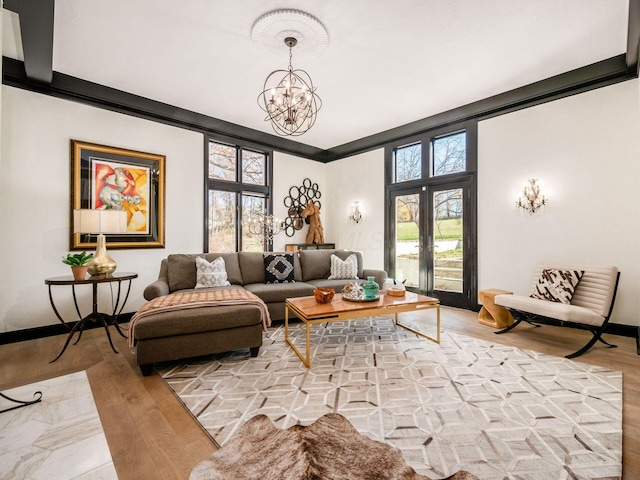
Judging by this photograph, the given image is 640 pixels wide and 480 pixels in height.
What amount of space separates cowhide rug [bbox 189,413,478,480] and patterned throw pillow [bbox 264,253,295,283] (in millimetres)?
2568

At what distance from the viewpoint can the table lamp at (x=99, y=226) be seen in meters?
2.99

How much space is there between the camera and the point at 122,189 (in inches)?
163

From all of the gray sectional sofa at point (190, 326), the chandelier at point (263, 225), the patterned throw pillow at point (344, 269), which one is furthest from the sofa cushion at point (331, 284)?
the chandelier at point (263, 225)

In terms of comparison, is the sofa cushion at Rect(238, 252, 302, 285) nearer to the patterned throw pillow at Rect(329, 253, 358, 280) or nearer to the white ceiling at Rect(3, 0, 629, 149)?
the patterned throw pillow at Rect(329, 253, 358, 280)

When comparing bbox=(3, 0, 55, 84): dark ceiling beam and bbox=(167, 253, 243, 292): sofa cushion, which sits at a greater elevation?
bbox=(3, 0, 55, 84): dark ceiling beam

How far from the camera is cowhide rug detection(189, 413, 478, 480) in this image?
55.4 inches

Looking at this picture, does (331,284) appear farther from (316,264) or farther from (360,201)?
(360,201)

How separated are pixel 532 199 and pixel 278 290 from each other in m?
3.60

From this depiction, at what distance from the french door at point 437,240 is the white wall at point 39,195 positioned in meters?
4.31

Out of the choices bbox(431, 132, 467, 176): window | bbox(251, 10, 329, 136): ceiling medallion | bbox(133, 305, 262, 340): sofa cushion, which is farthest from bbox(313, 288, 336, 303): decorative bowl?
bbox(431, 132, 467, 176): window

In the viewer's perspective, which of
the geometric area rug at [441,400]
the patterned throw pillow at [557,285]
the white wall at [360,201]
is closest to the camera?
the geometric area rug at [441,400]

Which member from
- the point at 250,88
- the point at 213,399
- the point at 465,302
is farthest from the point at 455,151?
the point at 213,399

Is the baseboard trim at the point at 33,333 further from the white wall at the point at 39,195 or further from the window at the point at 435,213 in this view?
the window at the point at 435,213

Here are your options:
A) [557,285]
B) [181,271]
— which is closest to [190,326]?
[181,271]
